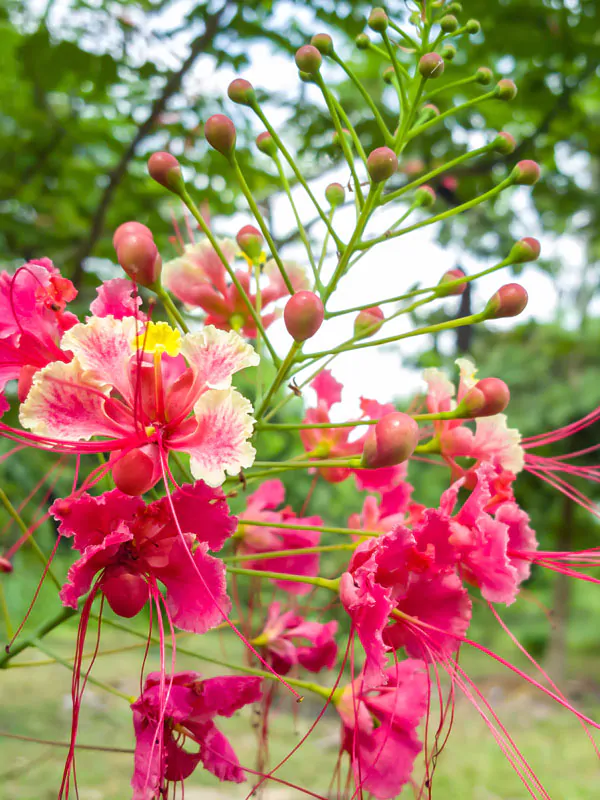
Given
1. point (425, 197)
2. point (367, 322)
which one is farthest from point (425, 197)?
point (367, 322)

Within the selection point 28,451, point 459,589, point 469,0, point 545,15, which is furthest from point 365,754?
point 545,15

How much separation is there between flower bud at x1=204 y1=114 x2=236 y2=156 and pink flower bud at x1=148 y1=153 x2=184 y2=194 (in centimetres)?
6

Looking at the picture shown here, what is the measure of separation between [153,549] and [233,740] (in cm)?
192

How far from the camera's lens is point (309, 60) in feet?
3.14

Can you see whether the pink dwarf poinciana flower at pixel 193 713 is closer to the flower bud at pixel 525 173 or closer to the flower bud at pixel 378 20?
the flower bud at pixel 525 173

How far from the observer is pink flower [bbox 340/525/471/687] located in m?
0.81

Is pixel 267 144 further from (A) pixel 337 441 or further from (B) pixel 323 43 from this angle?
(A) pixel 337 441

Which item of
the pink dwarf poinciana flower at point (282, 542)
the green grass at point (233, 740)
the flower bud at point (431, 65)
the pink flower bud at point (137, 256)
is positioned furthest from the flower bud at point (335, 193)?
the green grass at point (233, 740)

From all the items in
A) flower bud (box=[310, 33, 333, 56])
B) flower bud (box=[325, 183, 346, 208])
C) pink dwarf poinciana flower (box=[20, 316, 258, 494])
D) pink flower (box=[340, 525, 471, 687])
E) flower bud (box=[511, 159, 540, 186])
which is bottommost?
pink flower (box=[340, 525, 471, 687])

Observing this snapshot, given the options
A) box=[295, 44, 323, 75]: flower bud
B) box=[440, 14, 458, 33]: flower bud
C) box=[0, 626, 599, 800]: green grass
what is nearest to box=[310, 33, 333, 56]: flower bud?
box=[295, 44, 323, 75]: flower bud

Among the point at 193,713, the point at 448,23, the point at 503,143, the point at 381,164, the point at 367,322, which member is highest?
the point at 448,23

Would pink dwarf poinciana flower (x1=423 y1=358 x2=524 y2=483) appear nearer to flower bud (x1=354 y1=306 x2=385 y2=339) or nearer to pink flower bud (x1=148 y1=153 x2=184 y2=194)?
flower bud (x1=354 y1=306 x2=385 y2=339)

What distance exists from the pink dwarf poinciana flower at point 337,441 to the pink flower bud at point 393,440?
289 mm

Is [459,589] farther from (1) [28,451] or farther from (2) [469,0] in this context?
(2) [469,0]
